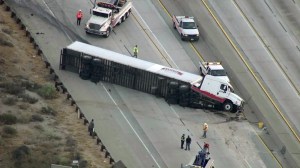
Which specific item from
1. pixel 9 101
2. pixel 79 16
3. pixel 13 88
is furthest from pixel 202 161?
pixel 79 16

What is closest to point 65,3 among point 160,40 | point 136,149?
point 160,40

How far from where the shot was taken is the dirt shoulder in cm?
6956

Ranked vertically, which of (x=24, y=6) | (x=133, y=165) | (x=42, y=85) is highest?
(x=24, y=6)

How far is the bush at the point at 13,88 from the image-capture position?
254ft

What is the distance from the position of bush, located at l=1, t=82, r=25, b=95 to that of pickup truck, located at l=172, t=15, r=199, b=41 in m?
17.0

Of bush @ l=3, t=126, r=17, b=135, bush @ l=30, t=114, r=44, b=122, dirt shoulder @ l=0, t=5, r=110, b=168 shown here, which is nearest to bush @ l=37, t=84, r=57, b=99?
dirt shoulder @ l=0, t=5, r=110, b=168

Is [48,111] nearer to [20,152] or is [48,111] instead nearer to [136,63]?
[20,152]

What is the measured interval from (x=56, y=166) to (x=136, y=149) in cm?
1111

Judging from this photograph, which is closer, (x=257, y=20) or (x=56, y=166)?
(x=56, y=166)

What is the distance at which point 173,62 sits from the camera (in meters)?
87.4

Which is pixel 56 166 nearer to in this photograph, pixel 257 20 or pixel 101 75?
pixel 101 75

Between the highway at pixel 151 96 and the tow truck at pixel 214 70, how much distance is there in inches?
54.0

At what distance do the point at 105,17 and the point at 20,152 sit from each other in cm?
2285

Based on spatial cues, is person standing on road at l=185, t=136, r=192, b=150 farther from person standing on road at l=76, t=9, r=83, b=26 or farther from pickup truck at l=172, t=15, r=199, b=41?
person standing on road at l=76, t=9, r=83, b=26
